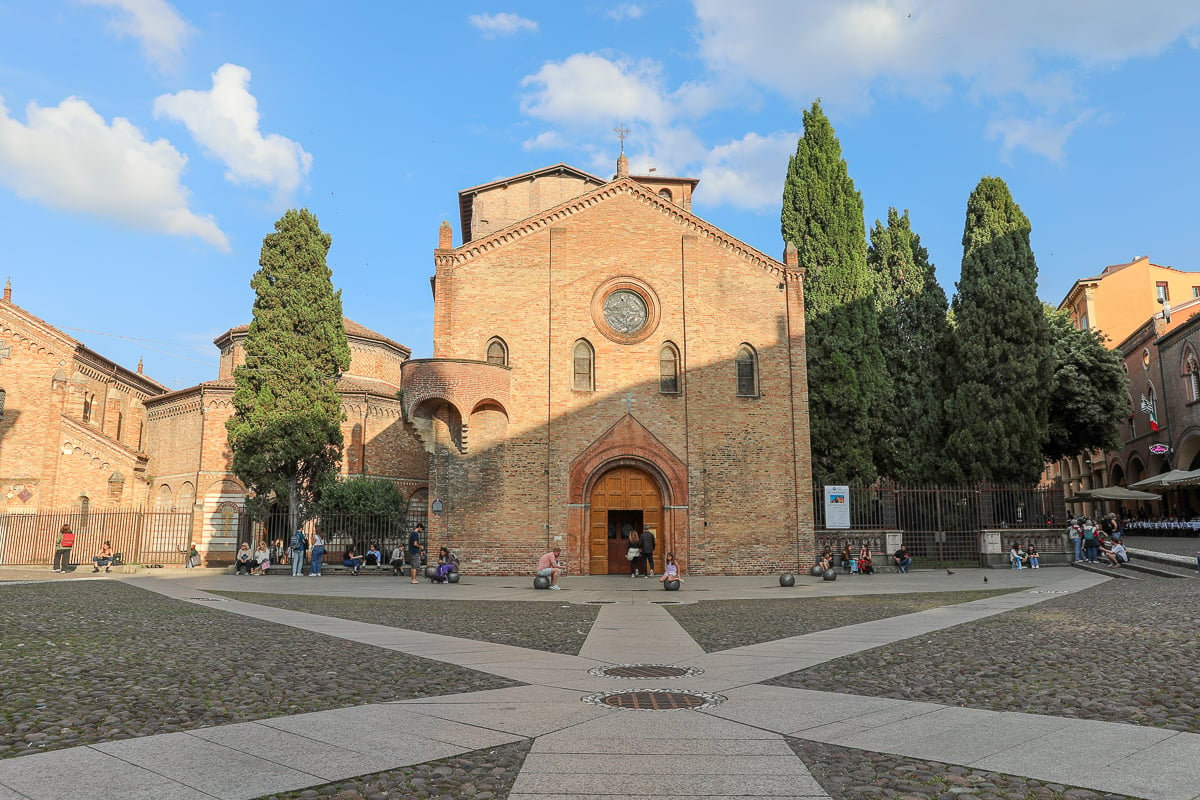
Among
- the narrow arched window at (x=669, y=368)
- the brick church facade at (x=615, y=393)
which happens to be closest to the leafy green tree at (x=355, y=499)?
the brick church facade at (x=615, y=393)

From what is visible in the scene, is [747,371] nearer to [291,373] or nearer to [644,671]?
[291,373]

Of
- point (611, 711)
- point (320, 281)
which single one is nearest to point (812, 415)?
point (320, 281)

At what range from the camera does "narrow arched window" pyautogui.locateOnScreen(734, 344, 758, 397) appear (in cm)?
2559

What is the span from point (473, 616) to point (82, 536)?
27.4 meters

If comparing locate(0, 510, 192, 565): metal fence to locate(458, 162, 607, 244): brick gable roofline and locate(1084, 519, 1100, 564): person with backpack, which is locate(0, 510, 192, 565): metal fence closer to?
locate(458, 162, 607, 244): brick gable roofline

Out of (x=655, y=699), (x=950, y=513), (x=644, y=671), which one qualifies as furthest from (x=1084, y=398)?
(x=655, y=699)

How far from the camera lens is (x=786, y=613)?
44.4 ft

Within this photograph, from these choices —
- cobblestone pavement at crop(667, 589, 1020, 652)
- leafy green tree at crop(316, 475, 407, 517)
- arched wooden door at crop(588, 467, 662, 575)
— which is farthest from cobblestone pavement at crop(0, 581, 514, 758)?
leafy green tree at crop(316, 475, 407, 517)

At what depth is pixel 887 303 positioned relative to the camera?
3247 cm

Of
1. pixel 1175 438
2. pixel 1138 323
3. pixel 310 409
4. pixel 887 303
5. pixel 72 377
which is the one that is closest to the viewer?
pixel 310 409

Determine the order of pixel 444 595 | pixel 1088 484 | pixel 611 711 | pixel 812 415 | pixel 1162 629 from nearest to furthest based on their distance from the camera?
pixel 611 711 < pixel 1162 629 < pixel 444 595 < pixel 812 415 < pixel 1088 484

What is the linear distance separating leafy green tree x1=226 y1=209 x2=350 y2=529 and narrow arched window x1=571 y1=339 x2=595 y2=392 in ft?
28.0

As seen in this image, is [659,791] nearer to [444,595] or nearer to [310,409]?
[444,595]

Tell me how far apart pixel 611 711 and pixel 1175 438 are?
158 ft
